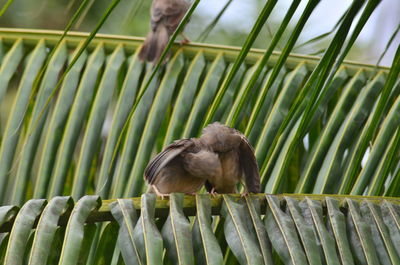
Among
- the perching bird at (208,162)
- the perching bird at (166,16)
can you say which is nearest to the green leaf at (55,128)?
the perching bird at (208,162)

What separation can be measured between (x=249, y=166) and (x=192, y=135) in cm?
40

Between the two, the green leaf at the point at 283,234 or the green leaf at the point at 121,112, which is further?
the green leaf at the point at 121,112

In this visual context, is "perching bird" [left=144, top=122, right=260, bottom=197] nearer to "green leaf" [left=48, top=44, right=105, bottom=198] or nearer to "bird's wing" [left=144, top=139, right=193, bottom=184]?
"bird's wing" [left=144, top=139, right=193, bottom=184]

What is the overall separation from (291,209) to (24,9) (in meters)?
8.40

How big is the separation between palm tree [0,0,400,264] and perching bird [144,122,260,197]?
9cm

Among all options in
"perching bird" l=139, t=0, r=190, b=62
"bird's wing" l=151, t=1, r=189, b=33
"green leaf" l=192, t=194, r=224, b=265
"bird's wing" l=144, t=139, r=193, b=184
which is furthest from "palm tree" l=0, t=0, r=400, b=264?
"bird's wing" l=151, t=1, r=189, b=33

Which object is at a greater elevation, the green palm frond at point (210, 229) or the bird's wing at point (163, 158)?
the bird's wing at point (163, 158)

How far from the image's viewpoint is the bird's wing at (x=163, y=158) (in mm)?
2713

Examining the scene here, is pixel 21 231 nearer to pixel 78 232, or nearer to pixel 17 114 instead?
pixel 78 232

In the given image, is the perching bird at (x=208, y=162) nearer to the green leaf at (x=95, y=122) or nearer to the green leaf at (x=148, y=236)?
the green leaf at (x=95, y=122)

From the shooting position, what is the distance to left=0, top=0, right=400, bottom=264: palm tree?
1.97 m

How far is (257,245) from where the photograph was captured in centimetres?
204

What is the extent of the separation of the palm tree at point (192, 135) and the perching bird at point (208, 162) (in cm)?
9

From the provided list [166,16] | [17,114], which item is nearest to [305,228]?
[17,114]
